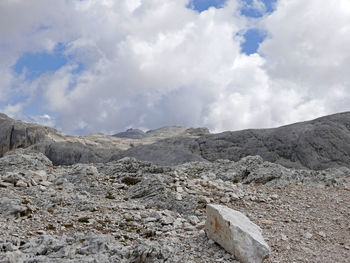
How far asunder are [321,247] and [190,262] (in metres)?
6.83

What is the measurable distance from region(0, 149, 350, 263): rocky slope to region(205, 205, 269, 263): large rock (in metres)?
0.38

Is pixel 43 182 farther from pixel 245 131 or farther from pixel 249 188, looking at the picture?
pixel 245 131

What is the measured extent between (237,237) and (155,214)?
5.61 meters

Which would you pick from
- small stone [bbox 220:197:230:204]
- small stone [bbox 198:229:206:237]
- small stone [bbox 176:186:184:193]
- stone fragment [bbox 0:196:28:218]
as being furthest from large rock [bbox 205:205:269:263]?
stone fragment [bbox 0:196:28:218]

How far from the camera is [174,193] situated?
19453 millimetres

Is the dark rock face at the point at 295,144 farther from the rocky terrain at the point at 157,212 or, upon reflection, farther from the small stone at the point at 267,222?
the small stone at the point at 267,222

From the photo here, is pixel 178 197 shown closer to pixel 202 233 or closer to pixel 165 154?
pixel 202 233

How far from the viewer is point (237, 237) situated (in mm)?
11422

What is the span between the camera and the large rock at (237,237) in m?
11.3

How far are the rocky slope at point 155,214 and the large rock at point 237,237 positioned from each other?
1.25 ft

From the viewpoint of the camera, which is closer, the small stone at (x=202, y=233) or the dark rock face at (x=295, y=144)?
the small stone at (x=202, y=233)

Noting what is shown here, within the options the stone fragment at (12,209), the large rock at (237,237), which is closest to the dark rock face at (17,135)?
the stone fragment at (12,209)

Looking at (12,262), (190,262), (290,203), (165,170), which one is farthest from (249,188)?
(12,262)

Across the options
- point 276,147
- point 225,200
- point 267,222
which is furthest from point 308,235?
point 276,147
